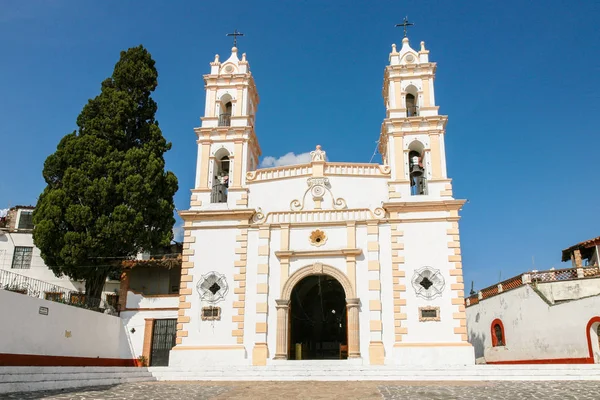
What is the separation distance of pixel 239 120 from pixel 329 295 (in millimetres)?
8493

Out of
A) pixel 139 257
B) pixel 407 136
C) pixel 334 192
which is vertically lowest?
pixel 139 257

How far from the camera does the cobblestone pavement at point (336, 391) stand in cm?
1069

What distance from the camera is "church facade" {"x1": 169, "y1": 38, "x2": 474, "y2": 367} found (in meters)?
17.7

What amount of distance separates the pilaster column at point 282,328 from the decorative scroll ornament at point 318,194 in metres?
3.70

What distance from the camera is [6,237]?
23656mm

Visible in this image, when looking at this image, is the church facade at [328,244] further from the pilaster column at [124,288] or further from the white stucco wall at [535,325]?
the white stucco wall at [535,325]

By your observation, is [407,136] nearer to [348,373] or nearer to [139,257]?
[348,373]

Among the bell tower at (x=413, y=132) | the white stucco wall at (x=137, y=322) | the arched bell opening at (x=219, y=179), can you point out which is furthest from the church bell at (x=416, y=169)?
the white stucco wall at (x=137, y=322)

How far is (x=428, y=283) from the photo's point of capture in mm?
17969

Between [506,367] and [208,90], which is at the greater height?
[208,90]

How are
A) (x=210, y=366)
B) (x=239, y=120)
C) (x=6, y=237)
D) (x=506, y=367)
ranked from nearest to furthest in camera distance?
1. (x=506, y=367)
2. (x=210, y=366)
3. (x=239, y=120)
4. (x=6, y=237)

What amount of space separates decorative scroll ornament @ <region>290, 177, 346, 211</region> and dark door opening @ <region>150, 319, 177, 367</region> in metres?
7.00

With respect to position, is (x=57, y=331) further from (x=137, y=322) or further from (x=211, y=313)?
(x=211, y=313)

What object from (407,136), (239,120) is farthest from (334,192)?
(239,120)
